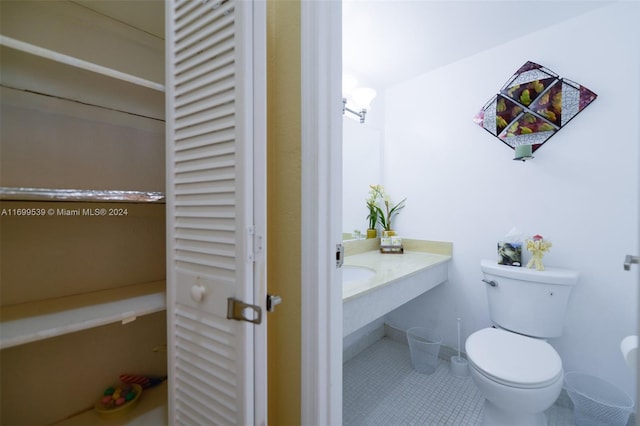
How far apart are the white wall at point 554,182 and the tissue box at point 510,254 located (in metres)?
0.09

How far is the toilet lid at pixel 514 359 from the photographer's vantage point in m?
1.11

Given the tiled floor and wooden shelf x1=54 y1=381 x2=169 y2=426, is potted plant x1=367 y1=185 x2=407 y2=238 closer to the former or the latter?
the tiled floor

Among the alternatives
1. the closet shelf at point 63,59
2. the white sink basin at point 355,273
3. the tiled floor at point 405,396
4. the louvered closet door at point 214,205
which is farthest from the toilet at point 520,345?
the closet shelf at point 63,59

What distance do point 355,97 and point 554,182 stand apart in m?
1.39

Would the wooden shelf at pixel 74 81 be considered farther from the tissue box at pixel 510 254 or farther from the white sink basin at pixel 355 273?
the tissue box at pixel 510 254

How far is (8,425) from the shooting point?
2.49 feet

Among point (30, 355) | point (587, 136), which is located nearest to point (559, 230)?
point (587, 136)

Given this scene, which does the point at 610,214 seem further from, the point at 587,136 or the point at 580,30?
the point at 580,30

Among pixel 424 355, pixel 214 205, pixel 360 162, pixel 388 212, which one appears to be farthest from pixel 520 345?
pixel 214 205

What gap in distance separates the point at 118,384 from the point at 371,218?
5.98 feet

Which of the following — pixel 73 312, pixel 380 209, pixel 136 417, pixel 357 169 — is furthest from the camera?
pixel 380 209

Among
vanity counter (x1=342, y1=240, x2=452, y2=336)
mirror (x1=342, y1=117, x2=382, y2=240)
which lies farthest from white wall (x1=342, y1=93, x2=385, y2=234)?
vanity counter (x1=342, y1=240, x2=452, y2=336)

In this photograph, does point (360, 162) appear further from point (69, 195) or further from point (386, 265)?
point (69, 195)

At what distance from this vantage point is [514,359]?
124 centimetres
